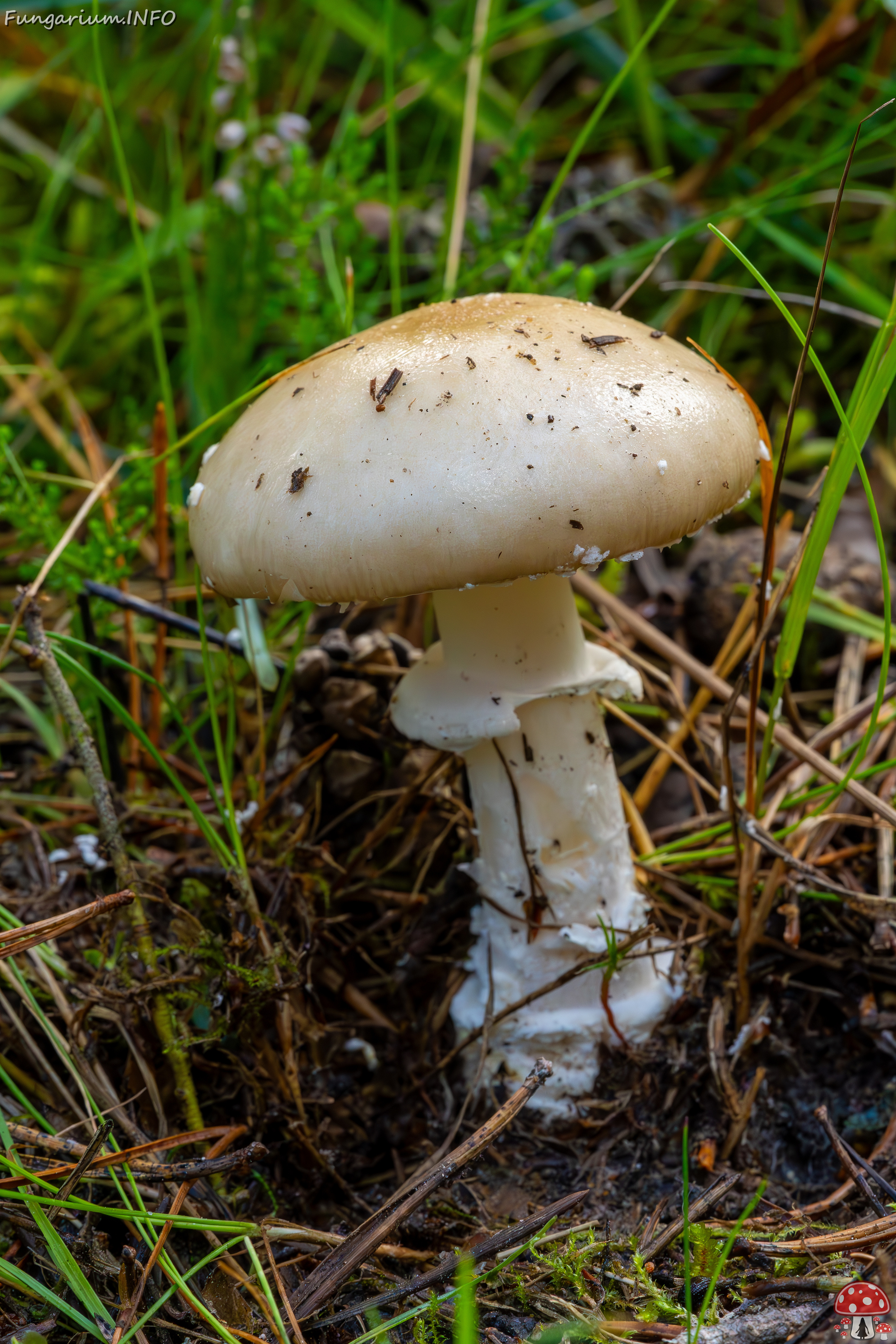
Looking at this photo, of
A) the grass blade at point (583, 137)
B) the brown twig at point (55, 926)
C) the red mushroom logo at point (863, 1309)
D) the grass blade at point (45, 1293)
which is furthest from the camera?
the grass blade at point (583, 137)

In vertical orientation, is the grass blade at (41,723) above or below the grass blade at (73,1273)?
above

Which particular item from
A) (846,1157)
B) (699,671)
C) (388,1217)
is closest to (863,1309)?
(846,1157)

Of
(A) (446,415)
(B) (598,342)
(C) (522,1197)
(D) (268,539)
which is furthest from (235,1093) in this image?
(B) (598,342)

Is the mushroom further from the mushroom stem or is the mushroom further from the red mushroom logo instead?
the red mushroom logo

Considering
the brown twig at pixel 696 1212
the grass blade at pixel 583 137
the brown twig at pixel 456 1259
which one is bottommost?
the brown twig at pixel 696 1212

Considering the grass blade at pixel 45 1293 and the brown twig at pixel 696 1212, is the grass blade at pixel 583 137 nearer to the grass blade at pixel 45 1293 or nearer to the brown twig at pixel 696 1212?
the brown twig at pixel 696 1212

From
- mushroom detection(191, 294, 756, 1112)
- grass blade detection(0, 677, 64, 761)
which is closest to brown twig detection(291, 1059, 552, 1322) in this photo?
mushroom detection(191, 294, 756, 1112)

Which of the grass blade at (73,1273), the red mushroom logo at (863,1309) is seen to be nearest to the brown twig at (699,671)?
the red mushroom logo at (863,1309)
